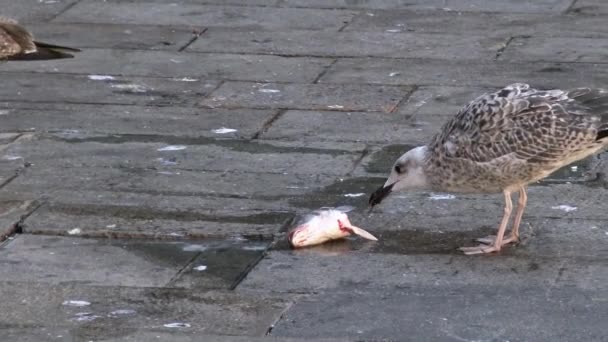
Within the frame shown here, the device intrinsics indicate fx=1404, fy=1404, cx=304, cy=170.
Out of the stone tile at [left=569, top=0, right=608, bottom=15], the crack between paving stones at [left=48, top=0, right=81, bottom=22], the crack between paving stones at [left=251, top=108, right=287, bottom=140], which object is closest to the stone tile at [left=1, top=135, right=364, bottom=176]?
the crack between paving stones at [left=251, top=108, right=287, bottom=140]

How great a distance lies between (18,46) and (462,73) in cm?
362

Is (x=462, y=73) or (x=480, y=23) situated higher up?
(x=462, y=73)

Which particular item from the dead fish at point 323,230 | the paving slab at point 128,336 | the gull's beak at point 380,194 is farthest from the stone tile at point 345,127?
the paving slab at point 128,336

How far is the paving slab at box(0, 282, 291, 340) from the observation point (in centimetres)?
633

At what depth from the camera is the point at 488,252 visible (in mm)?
7312

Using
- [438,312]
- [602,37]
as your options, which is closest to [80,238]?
[438,312]

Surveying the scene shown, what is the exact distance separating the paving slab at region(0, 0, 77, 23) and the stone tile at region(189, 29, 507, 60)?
1.85 meters

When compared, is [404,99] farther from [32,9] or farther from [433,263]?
[32,9]

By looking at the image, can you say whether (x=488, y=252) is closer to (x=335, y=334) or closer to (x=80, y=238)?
(x=335, y=334)

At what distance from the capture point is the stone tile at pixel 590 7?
43.9 feet

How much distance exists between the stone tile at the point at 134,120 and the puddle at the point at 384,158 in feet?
3.25

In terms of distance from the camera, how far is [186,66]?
37.9 feet

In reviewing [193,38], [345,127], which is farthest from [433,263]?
[193,38]

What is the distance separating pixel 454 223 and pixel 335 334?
1.81 metres
